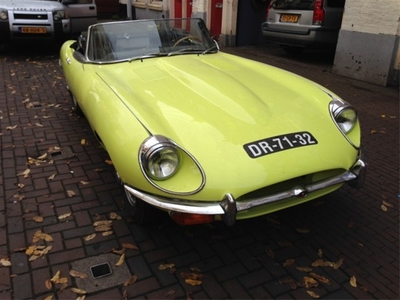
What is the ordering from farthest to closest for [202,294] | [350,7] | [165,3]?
[165,3] < [350,7] < [202,294]

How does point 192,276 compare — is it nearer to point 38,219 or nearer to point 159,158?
point 159,158

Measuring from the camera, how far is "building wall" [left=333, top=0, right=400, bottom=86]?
22.9 feet

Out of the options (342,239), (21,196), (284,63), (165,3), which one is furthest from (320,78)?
(165,3)

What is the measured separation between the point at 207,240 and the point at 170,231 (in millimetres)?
304

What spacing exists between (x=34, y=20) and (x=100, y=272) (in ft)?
26.3

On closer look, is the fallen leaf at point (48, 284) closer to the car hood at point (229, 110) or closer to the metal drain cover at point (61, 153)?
the car hood at point (229, 110)

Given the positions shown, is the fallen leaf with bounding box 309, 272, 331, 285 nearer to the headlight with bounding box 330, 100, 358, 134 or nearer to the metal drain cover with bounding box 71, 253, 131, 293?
the headlight with bounding box 330, 100, 358, 134

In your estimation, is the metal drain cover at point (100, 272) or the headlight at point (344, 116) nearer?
the metal drain cover at point (100, 272)

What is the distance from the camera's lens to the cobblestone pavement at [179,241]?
8.21 feet

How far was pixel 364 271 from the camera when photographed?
106 inches

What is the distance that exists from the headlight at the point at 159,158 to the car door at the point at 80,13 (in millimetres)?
8677

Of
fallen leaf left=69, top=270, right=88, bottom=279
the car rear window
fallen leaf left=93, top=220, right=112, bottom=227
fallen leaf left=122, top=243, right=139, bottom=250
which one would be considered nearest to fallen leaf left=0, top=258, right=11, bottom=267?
fallen leaf left=69, top=270, right=88, bottom=279

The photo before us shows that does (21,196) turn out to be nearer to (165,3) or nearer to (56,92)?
(56,92)

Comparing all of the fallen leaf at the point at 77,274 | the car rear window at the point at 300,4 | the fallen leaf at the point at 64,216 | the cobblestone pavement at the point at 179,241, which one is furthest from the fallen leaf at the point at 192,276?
the car rear window at the point at 300,4
